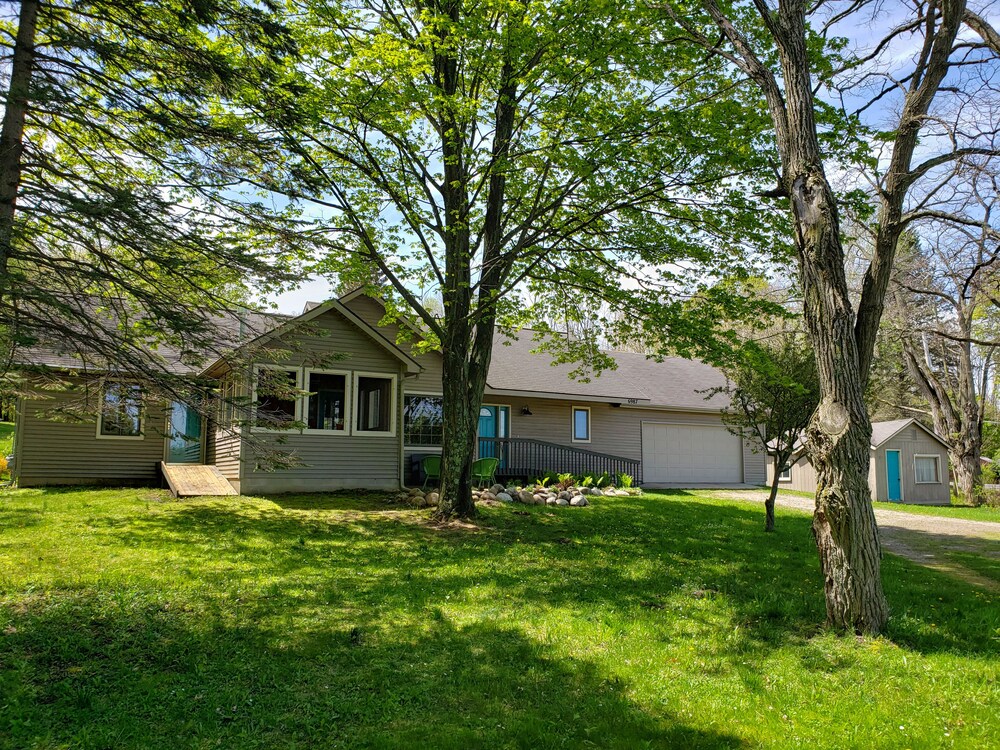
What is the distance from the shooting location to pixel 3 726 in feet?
13.0

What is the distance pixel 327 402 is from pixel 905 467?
840 inches

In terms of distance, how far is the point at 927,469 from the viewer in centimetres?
2447

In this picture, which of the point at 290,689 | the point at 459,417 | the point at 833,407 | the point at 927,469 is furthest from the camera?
the point at 927,469

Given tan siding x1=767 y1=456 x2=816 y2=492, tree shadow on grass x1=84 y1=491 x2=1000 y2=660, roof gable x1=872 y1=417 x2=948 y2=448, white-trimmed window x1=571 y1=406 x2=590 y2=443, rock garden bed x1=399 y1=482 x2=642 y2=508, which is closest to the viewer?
tree shadow on grass x1=84 y1=491 x2=1000 y2=660

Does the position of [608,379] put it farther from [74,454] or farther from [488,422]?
[74,454]

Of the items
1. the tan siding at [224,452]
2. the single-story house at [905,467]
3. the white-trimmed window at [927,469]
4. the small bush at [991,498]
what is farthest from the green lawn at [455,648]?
the small bush at [991,498]

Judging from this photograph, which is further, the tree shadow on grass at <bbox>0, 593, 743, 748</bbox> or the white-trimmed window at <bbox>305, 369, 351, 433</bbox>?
the white-trimmed window at <bbox>305, 369, 351, 433</bbox>

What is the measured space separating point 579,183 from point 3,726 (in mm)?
10050

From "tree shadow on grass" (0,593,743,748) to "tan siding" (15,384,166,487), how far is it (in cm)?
1062

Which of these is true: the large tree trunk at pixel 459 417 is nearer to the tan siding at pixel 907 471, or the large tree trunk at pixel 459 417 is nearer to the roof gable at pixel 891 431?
the tan siding at pixel 907 471

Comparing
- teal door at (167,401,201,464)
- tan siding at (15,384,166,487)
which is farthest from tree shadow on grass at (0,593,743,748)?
teal door at (167,401,201,464)

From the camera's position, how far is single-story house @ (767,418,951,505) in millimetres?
23200

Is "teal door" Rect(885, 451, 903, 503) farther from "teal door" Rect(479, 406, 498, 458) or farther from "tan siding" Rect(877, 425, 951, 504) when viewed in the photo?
"teal door" Rect(479, 406, 498, 458)

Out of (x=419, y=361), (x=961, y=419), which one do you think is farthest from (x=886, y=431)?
(x=419, y=361)
